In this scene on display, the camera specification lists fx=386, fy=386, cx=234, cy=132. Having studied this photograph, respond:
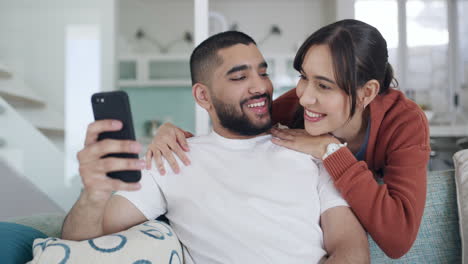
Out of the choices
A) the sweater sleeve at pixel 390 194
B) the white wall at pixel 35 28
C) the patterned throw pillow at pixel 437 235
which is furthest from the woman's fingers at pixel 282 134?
the white wall at pixel 35 28

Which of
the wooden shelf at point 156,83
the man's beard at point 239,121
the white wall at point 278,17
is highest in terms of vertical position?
the white wall at point 278,17

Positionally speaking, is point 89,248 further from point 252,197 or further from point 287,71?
point 287,71

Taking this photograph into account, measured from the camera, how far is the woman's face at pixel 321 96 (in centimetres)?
118

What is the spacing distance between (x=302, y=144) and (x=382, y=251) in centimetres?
42

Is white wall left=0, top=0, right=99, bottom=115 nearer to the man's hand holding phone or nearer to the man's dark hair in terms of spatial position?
the man's dark hair

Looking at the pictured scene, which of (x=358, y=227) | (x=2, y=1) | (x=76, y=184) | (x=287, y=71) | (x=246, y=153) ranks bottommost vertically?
(x=76, y=184)

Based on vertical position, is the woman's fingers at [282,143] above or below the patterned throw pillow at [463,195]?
above

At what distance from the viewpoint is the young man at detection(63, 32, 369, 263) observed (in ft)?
3.57

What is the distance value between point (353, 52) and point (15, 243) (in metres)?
1.03

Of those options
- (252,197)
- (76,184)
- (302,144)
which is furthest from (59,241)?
(76,184)

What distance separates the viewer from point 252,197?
1156 mm

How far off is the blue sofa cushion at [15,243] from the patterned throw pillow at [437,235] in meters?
0.99

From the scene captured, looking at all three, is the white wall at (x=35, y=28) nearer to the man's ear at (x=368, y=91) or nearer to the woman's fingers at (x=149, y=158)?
the woman's fingers at (x=149, y=158)

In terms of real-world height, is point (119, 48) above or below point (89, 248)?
above
